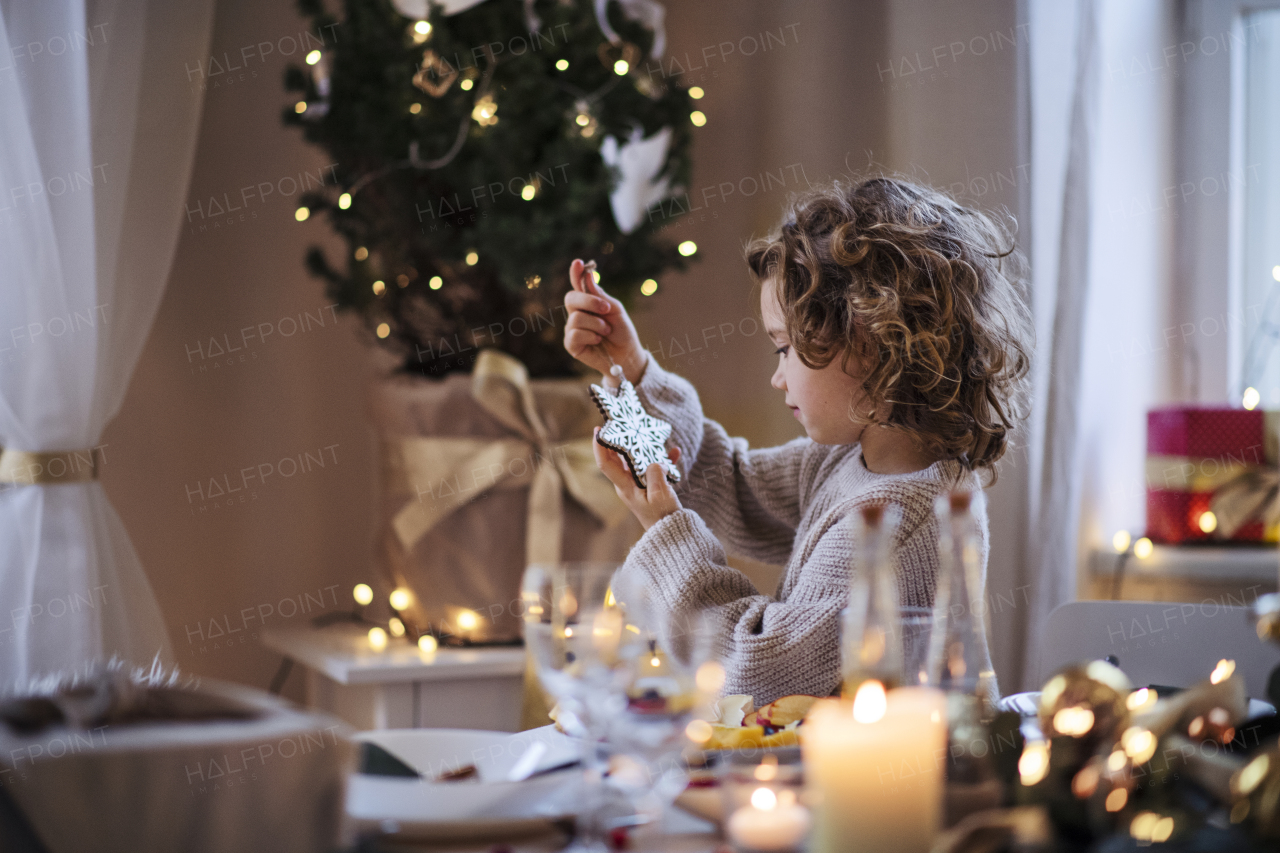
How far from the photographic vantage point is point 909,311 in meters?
1.11

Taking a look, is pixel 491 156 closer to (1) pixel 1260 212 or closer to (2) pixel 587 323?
(2) pixel 587 323

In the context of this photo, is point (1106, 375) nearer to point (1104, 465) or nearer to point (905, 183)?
point (1104, 465)

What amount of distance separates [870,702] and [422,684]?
49.5 inches

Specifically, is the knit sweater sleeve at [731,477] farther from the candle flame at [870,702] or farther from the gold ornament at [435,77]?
the candle flame at [870,702]

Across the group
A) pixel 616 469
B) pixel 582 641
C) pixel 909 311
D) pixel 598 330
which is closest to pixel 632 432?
pixel 616 469

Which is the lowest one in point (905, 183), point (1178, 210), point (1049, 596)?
point (1049, 596)

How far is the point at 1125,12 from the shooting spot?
187 cm

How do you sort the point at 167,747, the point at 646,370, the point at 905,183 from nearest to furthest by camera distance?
1. the point at 167,747
2. the point at 905,183
3. the point at 646,370

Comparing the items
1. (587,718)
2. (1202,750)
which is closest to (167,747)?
(587,718)

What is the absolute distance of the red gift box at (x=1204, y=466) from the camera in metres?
1.76

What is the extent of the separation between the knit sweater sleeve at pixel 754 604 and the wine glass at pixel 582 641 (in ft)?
1.08

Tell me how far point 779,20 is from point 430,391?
38.8 inches

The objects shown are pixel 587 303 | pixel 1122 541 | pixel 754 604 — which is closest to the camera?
pixel 754 604

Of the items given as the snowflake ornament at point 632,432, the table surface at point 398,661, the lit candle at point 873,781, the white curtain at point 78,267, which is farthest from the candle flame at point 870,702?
the table surface at point 398,661
